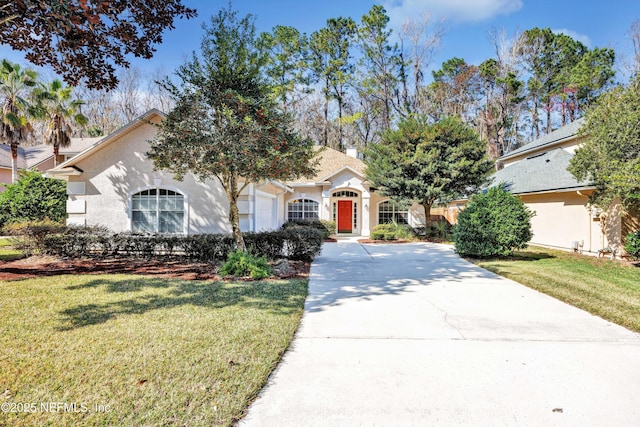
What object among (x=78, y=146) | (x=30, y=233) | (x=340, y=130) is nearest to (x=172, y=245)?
(x=30, y=233)

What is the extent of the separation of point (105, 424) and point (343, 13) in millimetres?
33470

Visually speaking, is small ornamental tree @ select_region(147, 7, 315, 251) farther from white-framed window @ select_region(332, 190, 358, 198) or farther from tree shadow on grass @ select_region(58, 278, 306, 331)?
white-framed window @ select_region(332, 190, 358, 198)

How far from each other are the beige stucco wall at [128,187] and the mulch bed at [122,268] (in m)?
1.81

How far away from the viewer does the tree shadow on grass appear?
5.17m

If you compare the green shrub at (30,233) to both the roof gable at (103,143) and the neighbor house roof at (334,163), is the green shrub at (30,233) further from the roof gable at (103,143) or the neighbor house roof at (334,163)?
the neighbor house roof at (334,163)

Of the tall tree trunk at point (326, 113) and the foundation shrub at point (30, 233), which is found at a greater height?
the tall tree trunk at point (326, 113)

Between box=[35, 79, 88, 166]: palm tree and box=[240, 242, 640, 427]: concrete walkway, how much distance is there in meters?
20.2

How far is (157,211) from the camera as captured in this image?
11484 millimetres

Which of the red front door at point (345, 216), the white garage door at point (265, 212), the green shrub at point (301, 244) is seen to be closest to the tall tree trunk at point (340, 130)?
the red front door at point (345, 216)

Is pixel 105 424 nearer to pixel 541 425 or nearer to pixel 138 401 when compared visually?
pixel 138 401

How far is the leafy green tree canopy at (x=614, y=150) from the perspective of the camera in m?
9.64

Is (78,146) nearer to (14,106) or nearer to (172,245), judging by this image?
(14,106)

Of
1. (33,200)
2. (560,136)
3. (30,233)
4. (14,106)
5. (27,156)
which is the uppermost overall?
(14,106)

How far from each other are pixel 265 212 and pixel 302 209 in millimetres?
5557
